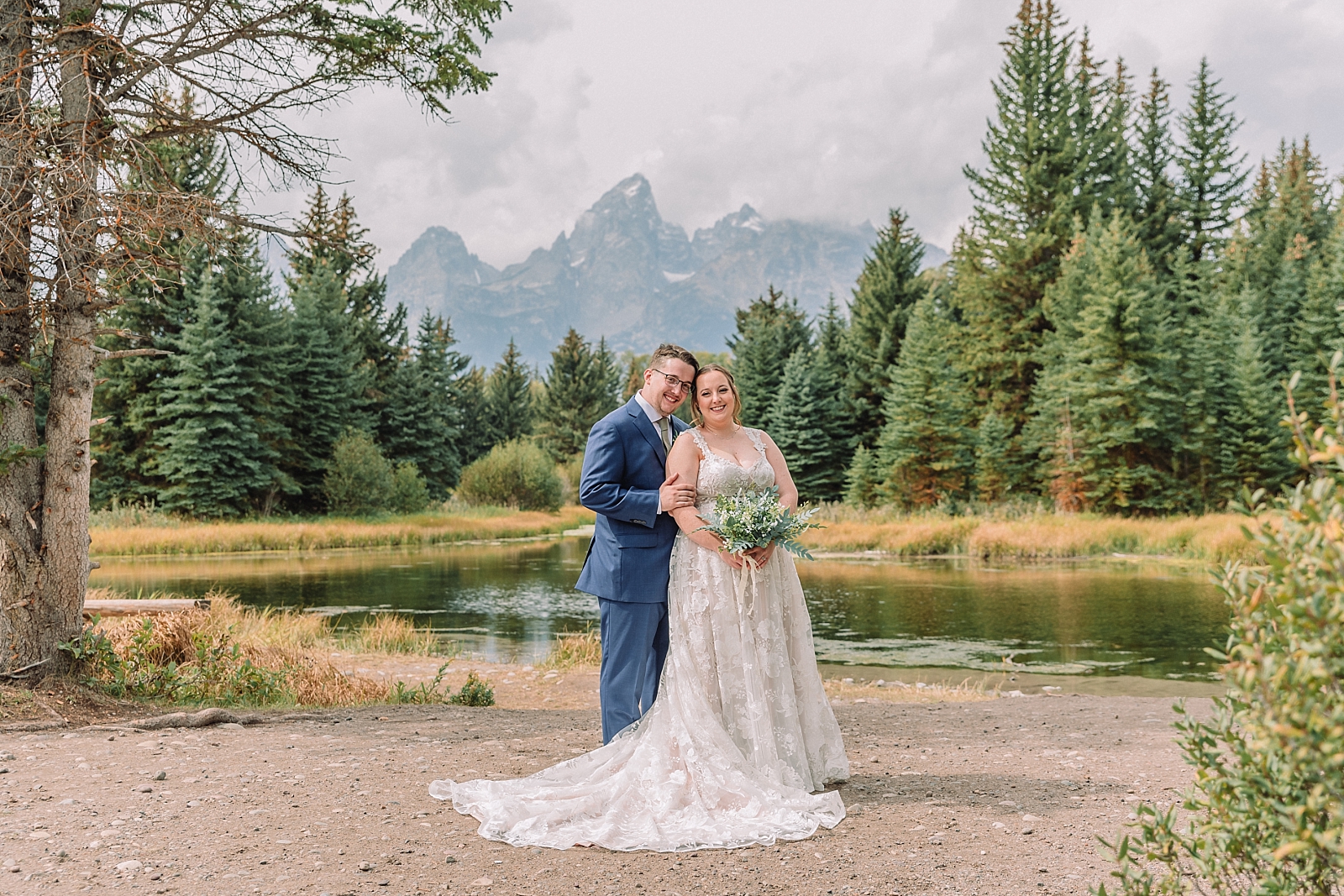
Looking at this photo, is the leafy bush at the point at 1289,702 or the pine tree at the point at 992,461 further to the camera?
the pine tree at the point at 992,461

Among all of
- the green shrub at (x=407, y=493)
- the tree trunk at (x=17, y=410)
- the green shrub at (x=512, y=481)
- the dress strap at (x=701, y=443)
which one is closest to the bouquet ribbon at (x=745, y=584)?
the dress strap at (x=701, y=443)

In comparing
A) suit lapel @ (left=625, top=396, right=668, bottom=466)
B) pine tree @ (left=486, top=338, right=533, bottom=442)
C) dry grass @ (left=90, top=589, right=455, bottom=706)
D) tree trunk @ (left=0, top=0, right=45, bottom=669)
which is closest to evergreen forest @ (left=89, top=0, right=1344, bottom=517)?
pine tree @ (left=486, top=338, right=533, bottom=442)

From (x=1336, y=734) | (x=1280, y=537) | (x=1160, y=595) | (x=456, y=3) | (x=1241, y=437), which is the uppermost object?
(x=456, y=3)

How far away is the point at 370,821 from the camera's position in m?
4.17

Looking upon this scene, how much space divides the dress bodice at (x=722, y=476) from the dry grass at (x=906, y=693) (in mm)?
4314

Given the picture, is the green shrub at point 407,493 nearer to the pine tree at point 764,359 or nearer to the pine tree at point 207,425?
the pine tree at point 207,425

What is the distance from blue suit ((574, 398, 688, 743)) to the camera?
485 centimetres

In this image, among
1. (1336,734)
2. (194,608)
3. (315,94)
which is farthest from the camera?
(194,608)

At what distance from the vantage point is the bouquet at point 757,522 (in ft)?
14.4

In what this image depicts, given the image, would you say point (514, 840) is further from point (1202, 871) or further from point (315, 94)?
point (315, 94)

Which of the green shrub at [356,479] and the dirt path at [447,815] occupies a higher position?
the green shrub at [356,479]

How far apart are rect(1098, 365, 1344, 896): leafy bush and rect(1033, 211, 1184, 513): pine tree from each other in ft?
93.5

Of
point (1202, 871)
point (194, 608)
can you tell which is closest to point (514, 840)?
point (1202, 871)

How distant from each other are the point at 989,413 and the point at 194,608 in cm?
2912
